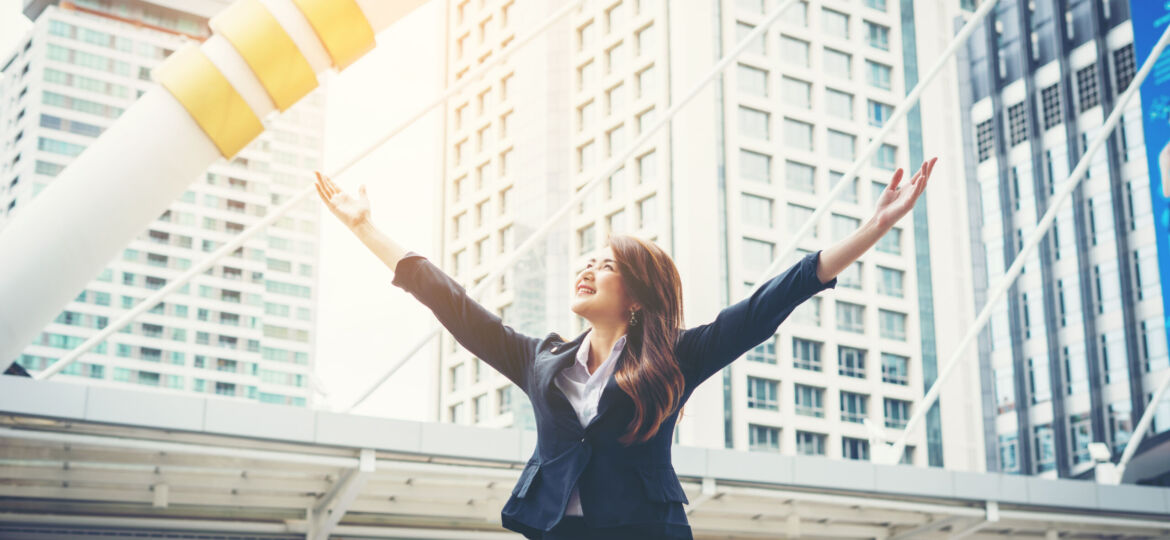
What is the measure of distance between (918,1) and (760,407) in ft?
79.5

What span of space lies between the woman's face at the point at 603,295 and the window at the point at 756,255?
2069 inches

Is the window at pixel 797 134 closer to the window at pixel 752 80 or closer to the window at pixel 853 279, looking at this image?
the window at pixel 752 80

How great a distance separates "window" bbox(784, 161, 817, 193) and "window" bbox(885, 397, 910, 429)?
10.0 meters

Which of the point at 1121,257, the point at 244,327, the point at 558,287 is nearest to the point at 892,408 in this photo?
the point at 1121,257

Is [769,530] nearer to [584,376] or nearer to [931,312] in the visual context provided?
[584,376]

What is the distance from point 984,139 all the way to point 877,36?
706 centimetres

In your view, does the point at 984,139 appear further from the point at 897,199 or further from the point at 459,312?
the point at 459,312

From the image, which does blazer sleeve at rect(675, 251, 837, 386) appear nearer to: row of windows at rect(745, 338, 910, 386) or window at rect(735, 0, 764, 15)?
row of windows at rect(745, 338, 910, 386)

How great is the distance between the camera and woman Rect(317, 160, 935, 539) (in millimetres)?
2189

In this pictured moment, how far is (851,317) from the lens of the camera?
56.1m

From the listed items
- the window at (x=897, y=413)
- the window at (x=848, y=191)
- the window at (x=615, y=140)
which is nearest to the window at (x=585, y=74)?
the window at (x=615, y=140)

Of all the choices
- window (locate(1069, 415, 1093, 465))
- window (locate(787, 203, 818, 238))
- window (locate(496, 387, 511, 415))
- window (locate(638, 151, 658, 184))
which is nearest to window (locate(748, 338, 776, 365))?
window (locate(787, 203, 818, 238))

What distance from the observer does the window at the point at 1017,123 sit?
57969mm

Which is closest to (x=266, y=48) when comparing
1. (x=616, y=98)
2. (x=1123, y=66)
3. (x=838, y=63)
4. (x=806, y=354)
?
(x=806, y=354)
